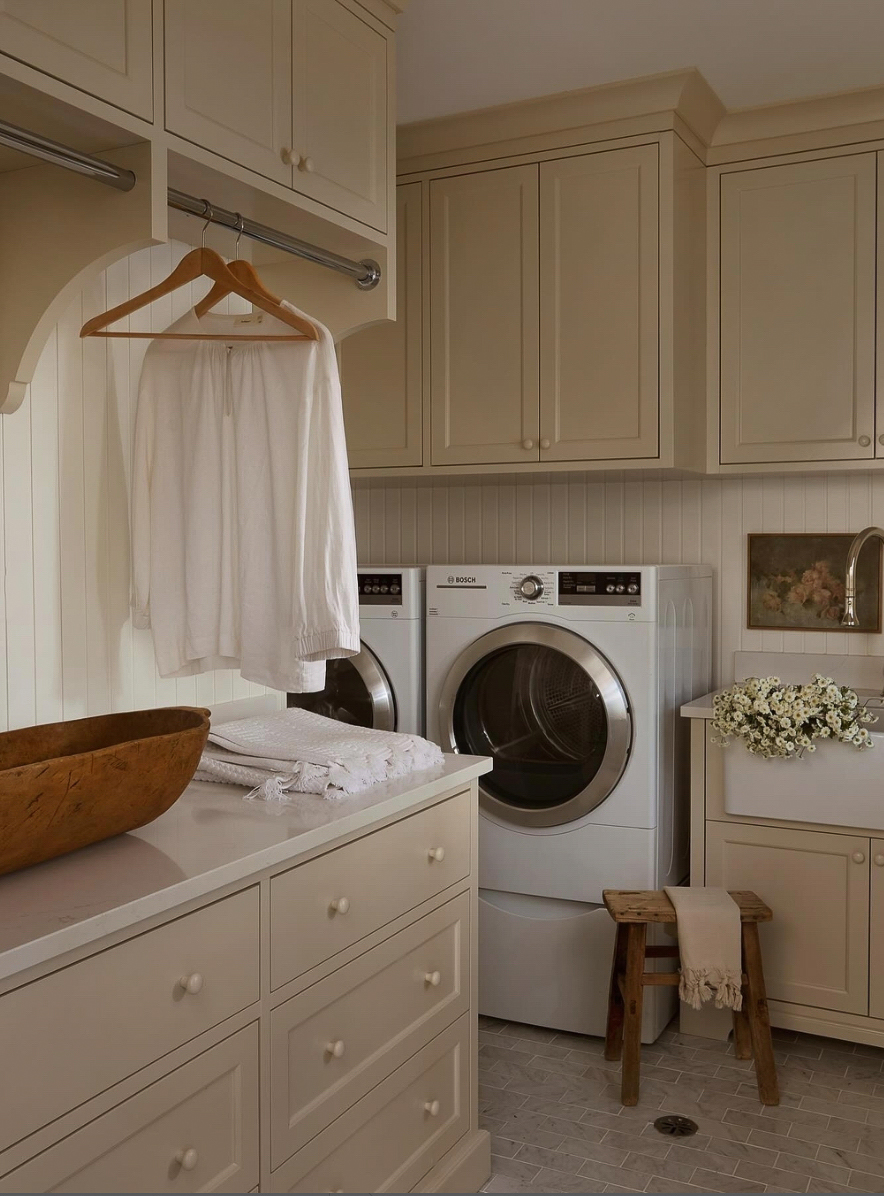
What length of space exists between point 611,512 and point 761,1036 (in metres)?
1.65

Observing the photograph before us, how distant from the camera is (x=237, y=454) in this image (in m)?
1.99

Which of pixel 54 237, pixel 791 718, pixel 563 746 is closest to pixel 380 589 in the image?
pixel 563 746

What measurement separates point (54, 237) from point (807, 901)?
93.9 inches

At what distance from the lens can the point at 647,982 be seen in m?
2.65

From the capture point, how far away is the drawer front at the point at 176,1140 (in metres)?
1.22

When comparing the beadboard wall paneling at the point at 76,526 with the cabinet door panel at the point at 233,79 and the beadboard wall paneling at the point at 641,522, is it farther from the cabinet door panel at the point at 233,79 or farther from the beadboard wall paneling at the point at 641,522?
the beadboard wall paneling at the point at 641,522

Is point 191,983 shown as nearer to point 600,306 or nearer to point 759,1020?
point 759,1020

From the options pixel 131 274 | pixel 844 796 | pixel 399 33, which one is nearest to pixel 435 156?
pixel 399 33

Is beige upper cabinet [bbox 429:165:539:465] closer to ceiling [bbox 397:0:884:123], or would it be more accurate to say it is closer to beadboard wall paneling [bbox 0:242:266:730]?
ceiling [bbox 397:0:884:123]

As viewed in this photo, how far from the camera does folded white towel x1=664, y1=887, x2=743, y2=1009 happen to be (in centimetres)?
262

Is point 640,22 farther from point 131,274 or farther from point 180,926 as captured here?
point 180,926

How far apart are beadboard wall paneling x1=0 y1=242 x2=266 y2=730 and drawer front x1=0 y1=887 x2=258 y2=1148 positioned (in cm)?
55

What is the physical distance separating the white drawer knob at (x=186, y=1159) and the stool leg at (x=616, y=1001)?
1.60 metres

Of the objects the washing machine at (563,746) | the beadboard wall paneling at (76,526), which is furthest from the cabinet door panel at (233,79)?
the washing machine at (563,746)
